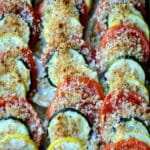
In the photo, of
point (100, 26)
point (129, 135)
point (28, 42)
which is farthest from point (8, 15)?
point (129, 135)

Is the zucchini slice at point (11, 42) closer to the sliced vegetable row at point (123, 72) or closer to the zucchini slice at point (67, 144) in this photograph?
the sliced vegetable row at point (123, 72)

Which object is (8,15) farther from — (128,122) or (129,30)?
(128,122)

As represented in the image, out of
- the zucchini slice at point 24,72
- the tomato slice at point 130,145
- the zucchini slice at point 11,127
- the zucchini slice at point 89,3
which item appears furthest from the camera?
the zucchini slice at point 89,3

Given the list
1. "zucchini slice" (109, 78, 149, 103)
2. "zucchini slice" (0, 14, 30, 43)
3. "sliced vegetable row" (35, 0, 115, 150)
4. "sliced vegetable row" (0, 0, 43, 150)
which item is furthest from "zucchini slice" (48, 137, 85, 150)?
"zucchini slice" (0, 14, 30, 43)

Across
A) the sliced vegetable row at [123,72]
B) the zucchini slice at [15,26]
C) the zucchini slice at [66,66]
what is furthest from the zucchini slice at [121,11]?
the zucchini slice at [15,26]

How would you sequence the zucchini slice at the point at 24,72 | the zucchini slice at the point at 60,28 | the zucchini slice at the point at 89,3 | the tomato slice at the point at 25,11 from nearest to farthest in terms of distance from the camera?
the zucchini slice at the point at 24,72, the zucchini slice at the point at 60,28, the tomato slice at the point at 25,11, the zucchini slice at the point at 89,3

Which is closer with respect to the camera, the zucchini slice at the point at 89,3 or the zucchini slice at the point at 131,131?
the zucchini slice at the point at 131,131

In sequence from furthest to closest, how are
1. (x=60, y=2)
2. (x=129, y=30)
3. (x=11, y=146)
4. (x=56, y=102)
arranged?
1. (x=60, y=2)
2. (x=129, y=30)
3. (x=56, y=102)
4. (x=11, y=146)

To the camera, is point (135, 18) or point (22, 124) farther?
point (135, 18)
